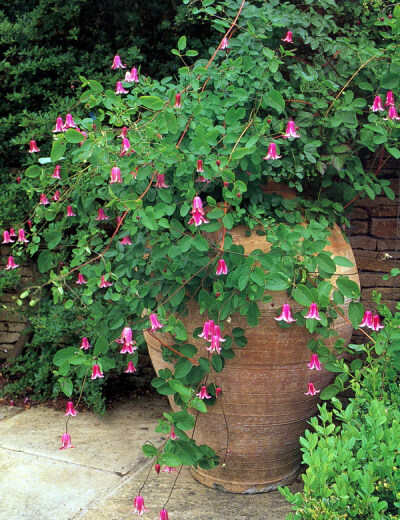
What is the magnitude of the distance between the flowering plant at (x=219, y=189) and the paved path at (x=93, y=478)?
0.25 metres

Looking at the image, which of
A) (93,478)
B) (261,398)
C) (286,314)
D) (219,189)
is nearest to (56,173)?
(219,189)

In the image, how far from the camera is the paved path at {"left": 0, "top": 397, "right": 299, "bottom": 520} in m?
2.24

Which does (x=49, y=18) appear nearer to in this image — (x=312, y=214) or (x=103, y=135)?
(x=103, y=135)

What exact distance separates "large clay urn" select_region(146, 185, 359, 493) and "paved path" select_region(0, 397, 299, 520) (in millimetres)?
92

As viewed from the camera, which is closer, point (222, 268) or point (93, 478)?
point (222, 268)

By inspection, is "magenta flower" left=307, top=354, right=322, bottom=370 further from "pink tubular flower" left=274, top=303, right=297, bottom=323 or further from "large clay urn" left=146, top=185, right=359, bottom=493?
"pink tubular flower" left=274, top=303, right=297, bottom=323

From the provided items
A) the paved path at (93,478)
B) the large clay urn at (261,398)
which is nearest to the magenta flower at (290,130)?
the large clay urn at (261,398)

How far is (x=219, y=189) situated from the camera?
7.39ft

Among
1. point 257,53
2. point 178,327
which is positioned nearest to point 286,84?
point 257,53

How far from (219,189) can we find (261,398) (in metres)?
0.77

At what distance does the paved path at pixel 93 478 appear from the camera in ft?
7.34


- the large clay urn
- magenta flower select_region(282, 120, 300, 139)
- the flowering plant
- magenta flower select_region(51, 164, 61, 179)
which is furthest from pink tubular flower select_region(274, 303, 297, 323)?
magenta flower select_region(51, 164, 61, 179)

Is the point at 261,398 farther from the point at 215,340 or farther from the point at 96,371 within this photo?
the point at 96,371

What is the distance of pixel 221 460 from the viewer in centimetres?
234
